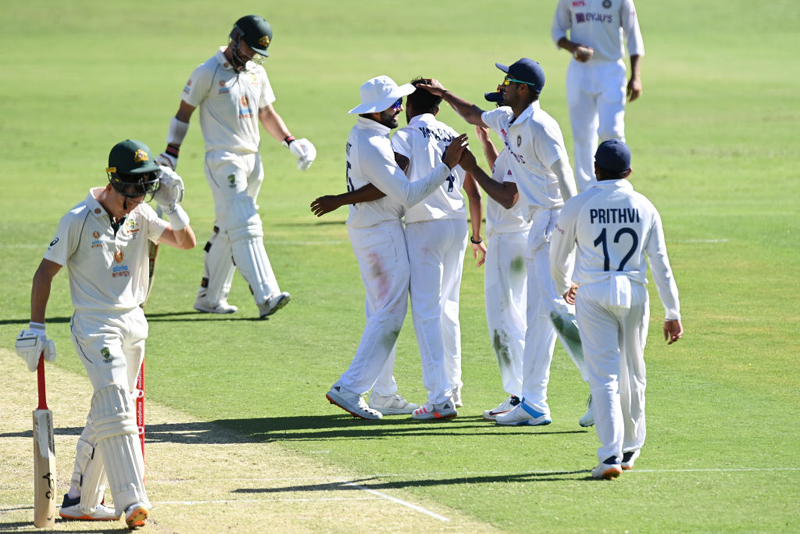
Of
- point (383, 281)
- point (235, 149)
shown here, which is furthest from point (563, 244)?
point (235, 149)

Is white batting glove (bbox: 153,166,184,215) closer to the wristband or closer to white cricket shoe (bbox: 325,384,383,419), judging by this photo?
the wristband

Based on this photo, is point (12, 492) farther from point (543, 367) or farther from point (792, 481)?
point (792, 481)

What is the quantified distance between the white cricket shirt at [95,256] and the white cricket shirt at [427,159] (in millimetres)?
2831

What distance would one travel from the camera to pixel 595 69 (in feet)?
45.3

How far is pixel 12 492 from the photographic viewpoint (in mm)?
7855

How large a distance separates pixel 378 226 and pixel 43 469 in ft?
11.1

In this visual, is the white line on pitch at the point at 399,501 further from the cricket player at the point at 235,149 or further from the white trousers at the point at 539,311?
the cricket player at the point at 235,149

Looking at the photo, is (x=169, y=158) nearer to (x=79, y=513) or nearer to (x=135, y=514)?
(x=79, y=513)

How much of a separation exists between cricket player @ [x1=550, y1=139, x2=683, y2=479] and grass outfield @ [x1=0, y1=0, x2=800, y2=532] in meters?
0.34

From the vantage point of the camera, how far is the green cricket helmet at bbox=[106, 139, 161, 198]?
23.7ft

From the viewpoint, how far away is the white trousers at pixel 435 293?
9.59m

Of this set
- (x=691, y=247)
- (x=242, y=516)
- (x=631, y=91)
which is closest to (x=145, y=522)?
(x=242, y=516)

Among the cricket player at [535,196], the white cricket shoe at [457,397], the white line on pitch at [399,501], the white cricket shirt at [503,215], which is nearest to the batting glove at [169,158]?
the white cricket shirt at [503,215]

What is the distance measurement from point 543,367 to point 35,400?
3848 millimetres
